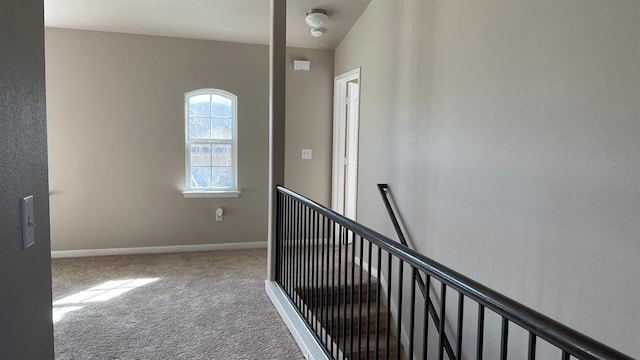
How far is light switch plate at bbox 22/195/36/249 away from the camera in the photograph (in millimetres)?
941

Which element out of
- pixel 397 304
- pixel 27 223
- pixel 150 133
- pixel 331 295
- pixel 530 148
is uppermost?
pixel 150 133

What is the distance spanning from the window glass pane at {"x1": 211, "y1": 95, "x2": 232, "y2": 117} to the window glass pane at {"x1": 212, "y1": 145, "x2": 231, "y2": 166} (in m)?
0.36

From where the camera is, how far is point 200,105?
15.4 feet

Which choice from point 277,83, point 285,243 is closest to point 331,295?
point 285,243

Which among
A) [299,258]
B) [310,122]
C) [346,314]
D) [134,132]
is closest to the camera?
[346,314]

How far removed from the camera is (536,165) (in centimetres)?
213

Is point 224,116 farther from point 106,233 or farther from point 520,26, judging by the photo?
point 520,26

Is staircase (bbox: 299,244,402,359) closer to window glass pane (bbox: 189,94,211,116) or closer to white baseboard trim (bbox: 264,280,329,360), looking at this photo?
white baseboard trim (bbox: 264,280,329,360)

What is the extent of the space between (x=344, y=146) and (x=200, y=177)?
1672mm

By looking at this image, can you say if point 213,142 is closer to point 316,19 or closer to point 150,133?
point 150,133

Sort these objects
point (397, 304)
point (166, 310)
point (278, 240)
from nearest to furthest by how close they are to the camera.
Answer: point (397, 304)
point (166, 310)
point (278, 240)

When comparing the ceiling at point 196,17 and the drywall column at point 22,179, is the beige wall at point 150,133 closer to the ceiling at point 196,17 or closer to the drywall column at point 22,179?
the ceiling at point 196,17

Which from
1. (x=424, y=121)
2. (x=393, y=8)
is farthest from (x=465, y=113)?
(x=393, y=8)

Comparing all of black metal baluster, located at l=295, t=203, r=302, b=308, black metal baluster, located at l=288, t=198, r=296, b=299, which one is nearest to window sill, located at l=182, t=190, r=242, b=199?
black metal baluster, located at l=288, t=198, r=296, b=299
